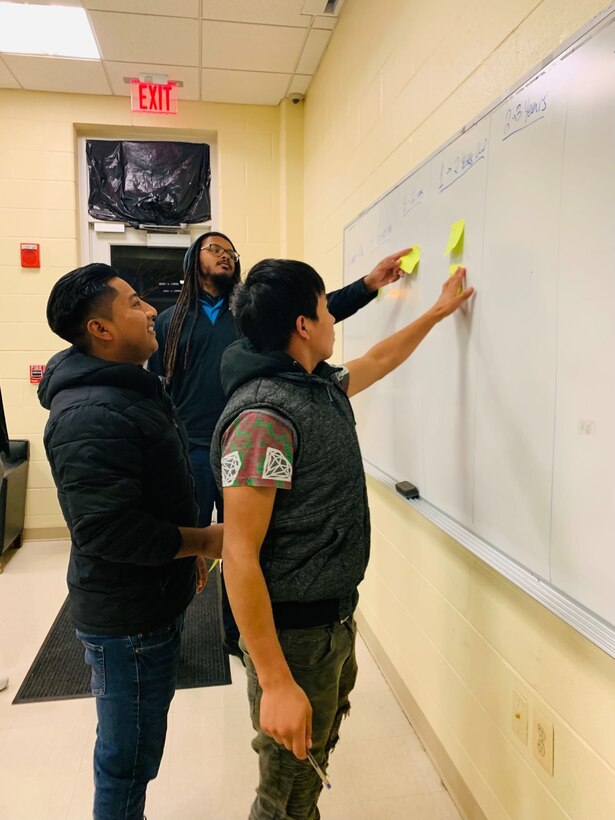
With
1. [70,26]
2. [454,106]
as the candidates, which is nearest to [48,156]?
[70,26]

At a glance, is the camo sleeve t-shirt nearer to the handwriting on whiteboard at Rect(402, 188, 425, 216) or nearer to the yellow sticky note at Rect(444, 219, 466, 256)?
the yellow sticky note at Rect(444, 219, 466, 256)

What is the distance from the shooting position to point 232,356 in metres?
1.07

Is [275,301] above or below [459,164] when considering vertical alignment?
below

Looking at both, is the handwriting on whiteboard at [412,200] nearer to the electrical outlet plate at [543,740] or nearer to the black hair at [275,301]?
the black hair at [275,301]

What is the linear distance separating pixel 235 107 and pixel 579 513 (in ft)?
12.0

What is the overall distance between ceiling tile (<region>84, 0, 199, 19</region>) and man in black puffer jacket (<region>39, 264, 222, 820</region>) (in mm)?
2185

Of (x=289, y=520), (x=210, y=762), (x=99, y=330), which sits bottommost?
(x=210, y=762)

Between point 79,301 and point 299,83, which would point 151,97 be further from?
point 79,301

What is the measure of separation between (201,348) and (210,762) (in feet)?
5.11

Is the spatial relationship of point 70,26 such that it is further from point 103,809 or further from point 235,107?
point 103,809

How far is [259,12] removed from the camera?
2.63m

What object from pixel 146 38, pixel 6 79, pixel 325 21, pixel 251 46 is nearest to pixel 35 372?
pixel 6 79

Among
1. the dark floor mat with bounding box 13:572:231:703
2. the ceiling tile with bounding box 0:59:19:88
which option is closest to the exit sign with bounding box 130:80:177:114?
the ceiling tile with bounding box 0:59:19:88

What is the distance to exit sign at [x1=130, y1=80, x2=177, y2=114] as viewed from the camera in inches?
128
